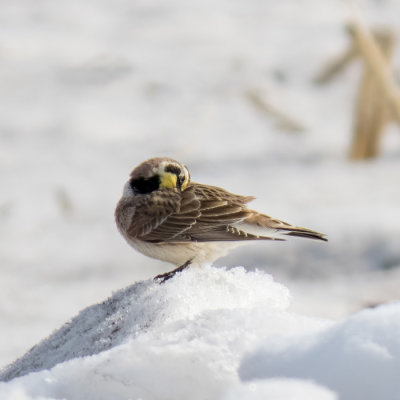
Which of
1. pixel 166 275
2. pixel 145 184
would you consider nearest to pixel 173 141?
pixel 145 184

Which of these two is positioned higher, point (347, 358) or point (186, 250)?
point (186, 250)

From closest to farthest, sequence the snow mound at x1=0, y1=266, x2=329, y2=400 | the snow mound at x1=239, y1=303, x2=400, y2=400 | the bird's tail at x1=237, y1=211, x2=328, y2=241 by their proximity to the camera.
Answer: the snow mound at x1=239, y1=303, x2=400, y2=400, the snow mound at x1=0, y1=266, x2=329, y2=400, the bird's tail at x1=237, y1=211, x2=328, y2=241

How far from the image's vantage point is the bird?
11.9ft

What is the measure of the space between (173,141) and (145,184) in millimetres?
3711

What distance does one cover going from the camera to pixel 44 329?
5.39m

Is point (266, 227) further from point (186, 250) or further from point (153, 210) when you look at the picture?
point (153, 210)

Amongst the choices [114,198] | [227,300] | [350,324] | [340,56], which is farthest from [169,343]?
[340,56]

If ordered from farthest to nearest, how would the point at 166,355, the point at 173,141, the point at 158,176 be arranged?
the point at 173,141 → the point at 158,176 → the point at 166,355

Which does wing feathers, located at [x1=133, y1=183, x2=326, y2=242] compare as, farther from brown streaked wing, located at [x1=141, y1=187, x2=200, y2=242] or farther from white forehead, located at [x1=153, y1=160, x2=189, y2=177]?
white forehead, located at [x1=153, y1=160, x2=189, y2=177]

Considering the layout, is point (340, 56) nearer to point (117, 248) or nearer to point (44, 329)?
point (117, 248)

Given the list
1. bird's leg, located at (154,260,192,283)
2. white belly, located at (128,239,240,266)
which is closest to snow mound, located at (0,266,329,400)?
bird's leg, located at (154,260,192,283)

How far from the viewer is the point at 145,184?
380 cm

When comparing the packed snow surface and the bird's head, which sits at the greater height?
the bird's head

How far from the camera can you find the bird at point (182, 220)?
11.9ft
